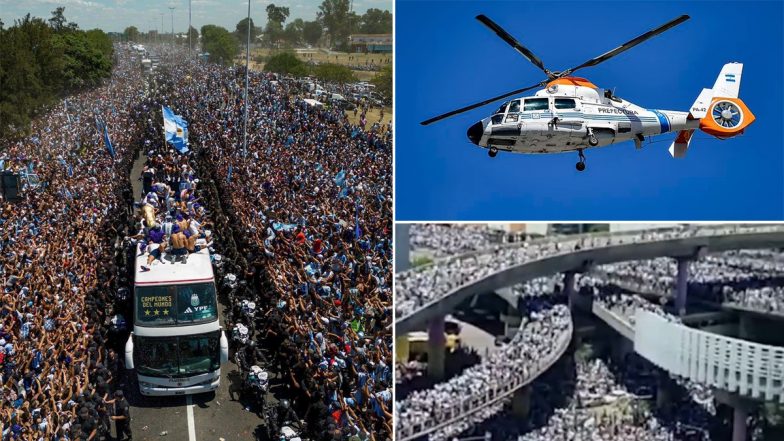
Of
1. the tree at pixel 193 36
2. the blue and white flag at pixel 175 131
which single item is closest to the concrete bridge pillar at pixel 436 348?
the blue and white flag at pixel 175 131

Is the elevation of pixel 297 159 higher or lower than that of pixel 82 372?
higher

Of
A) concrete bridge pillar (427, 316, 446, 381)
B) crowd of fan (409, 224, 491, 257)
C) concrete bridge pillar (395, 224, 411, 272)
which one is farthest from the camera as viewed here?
crowd of fan (409, 224, 491, 257)

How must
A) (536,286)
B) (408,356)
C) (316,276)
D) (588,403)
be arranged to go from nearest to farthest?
(316,276) → (408,356) → (588,403) → (536,286)

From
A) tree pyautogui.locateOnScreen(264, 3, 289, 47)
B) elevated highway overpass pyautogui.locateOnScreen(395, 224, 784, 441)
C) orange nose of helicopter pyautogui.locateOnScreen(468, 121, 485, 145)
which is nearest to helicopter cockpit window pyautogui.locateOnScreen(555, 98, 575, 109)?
orange nose of helicopter pyautogui.locateOnScreen(468, 121, 485, 145)

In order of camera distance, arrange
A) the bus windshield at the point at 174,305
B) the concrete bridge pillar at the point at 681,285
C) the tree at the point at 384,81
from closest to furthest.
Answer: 1. the bus windshield at the point at 174,305
2. the tree at the point at 384,81
3. the concrete bridge pillar at the point at 681,285

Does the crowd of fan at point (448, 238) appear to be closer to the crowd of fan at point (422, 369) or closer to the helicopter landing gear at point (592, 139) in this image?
the crowd of fan at point (422, 369)

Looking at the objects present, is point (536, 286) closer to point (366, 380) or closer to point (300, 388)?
point (300, 388)

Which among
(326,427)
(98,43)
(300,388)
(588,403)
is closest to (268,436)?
(300,388)

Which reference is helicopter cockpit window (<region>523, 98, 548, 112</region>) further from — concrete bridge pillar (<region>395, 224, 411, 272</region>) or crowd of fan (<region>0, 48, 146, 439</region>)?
A: crowd of fan (<region>0, 48, 146, 439</region>)
